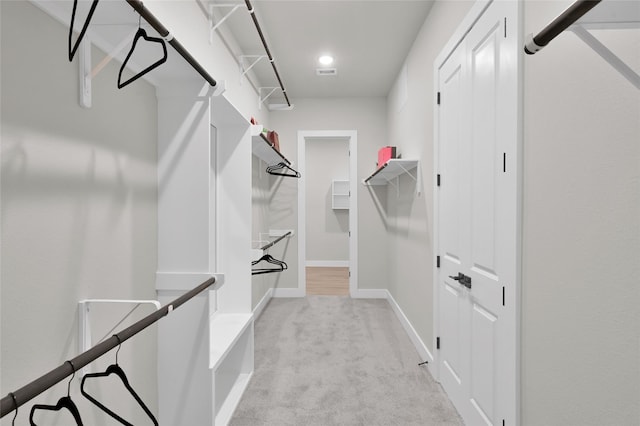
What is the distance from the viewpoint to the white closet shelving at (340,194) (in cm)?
764

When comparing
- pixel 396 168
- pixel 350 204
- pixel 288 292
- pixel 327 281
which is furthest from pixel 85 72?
pixel 327 281

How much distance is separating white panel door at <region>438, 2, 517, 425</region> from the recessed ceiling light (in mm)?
1589

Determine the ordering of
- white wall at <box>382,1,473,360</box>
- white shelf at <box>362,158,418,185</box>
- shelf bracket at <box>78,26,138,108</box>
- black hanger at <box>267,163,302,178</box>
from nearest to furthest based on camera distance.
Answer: shelf bracket at <box>78,26,138,108</box>
white wall at <box>382,1,473,360</box>
white shelf at <box>362,158,418,185</box>
black hanger at <box>267,163,302,178</box>

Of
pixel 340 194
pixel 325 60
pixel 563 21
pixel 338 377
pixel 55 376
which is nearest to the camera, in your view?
pixel 563 21

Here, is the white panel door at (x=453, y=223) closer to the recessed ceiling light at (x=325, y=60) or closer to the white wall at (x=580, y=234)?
the white wall at (x=580, y=234)

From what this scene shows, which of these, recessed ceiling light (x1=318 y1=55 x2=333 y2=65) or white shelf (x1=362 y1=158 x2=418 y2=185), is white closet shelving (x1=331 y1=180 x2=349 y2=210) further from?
recessed ceiling light (x1=318 y1=55 x2=333 y2=65)

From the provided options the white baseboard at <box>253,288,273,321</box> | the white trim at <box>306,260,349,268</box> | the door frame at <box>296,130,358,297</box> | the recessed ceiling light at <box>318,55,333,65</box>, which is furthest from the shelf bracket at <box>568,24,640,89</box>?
the white trim at <box>306,260,349,268</box>

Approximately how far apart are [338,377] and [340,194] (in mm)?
5381

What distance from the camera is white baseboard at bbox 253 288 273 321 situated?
3951 millimetres

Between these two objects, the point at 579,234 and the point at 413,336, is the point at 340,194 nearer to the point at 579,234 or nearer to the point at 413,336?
the point at 413,336

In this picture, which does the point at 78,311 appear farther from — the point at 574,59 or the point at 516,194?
the point at 574,59

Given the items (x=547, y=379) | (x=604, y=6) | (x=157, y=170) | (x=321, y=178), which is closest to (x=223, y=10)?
(x=157, y=170)

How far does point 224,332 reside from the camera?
2189 mm

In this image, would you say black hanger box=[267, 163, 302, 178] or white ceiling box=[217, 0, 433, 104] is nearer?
white ceiling box=[217, 0, 433, 104]
